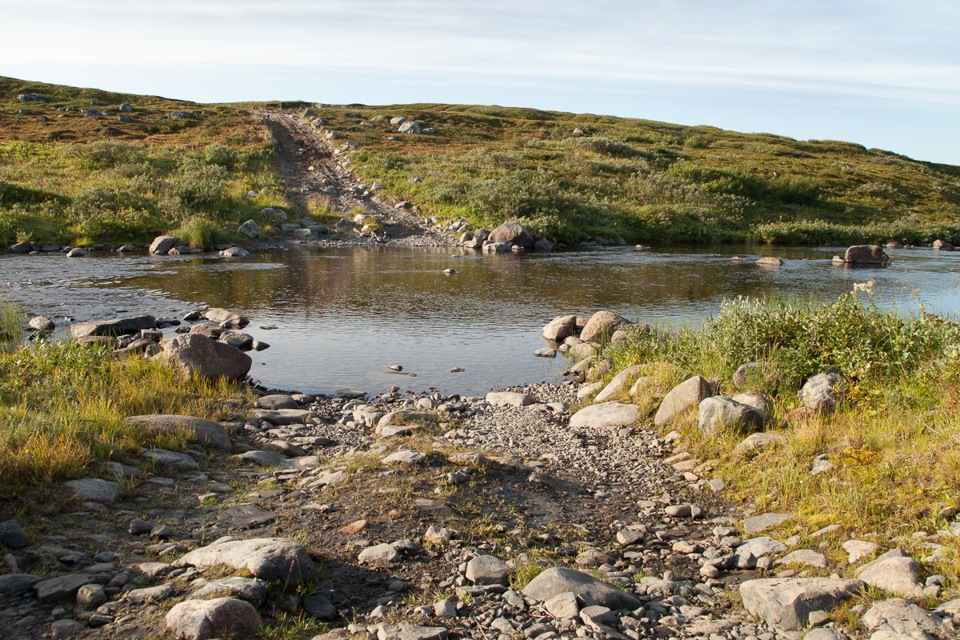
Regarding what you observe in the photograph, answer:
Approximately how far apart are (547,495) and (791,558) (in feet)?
7.96

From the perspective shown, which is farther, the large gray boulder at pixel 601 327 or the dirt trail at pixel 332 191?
the dirt trail at pixel 332 191

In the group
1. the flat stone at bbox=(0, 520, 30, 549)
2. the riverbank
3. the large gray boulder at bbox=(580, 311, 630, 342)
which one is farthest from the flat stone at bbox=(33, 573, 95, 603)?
the large gray boulder at bbox=(580, 311, 630, 342)

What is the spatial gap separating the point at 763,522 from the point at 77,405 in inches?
306

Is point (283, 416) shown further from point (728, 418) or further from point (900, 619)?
point (900, 619)

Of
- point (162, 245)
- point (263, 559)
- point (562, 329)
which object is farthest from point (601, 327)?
point (162, 245)

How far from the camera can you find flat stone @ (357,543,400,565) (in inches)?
226

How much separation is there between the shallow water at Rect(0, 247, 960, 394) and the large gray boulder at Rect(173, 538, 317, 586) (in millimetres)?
6831

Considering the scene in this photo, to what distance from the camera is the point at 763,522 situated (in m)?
6.73

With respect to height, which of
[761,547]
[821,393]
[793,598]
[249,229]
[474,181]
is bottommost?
[761,547]

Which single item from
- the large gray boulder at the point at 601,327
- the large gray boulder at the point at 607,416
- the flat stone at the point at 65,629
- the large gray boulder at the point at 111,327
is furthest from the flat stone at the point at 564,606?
the large gray boulder at the point at 111,327

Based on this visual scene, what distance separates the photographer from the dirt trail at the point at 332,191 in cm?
3900

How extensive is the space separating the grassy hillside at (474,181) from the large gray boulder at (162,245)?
1.52 m

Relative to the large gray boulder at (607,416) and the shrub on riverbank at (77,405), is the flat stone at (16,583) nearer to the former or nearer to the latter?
the shrub on riverbank at (77,405)

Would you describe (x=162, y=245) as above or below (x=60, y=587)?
above
